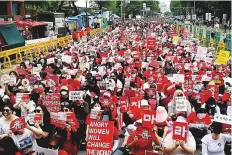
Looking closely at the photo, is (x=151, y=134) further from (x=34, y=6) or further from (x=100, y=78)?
(x=34, y=6)

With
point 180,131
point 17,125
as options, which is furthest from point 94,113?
point 180,131

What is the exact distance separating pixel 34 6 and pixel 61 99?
214 feet

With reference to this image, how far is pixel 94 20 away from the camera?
68.9m

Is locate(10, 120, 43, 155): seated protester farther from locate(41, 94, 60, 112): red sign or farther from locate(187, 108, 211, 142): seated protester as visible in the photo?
locate(187, 108, 211, 142): seated protester

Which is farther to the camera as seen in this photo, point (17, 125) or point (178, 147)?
point (17, 125)

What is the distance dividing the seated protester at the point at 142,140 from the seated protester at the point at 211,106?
342 centimetres

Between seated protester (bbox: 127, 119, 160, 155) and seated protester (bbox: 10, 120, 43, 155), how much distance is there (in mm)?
1602

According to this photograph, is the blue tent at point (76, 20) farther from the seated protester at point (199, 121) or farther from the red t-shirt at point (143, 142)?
the red t-shirt at point (143, 142)

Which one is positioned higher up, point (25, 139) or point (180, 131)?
point (180, 131)

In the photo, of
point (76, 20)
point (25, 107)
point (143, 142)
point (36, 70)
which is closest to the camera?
point (143, 142)

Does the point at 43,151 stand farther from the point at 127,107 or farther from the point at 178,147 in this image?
the point at 127,107

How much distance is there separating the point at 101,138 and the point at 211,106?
430cm

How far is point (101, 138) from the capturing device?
7867mm

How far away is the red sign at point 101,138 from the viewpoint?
7.84 m
